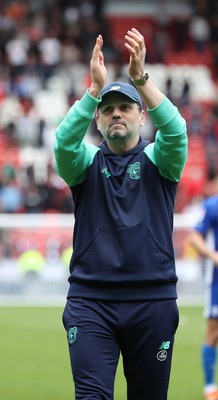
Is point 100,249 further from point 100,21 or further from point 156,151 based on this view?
point 100,21

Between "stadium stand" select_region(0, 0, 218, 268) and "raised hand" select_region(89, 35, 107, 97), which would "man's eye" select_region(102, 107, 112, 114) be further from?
"stadium stand" select_region(0, 0, 218, 268)

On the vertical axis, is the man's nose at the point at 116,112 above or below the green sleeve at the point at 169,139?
above

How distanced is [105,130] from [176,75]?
2071 cm

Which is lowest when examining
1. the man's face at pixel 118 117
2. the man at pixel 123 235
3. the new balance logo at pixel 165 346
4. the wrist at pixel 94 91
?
the new balance logo at pixel 165 346

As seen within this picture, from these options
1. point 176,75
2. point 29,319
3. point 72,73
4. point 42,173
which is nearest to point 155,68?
point 176,75

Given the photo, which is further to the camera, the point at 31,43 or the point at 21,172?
the point at 31,43

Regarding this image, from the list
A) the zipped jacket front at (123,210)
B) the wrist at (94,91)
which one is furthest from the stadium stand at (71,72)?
the wrist at (94,91)

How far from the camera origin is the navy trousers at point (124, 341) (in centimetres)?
573

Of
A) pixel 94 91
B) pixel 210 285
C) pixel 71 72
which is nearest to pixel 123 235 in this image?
pixel 94 91

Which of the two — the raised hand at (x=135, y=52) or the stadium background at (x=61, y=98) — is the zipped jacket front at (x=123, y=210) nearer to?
the raised hand at (x=135, y=52)

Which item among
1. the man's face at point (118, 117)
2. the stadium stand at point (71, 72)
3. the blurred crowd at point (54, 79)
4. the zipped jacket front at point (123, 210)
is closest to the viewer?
the zipped jacket front at point (123, 210)

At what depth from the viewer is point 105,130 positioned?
19.6ft

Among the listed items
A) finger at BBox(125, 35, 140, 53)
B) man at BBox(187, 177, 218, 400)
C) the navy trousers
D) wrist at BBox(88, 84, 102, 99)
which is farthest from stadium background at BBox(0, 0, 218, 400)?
finger at BBox(125, 35, 140, 53)

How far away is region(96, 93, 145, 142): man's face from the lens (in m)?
5.91
